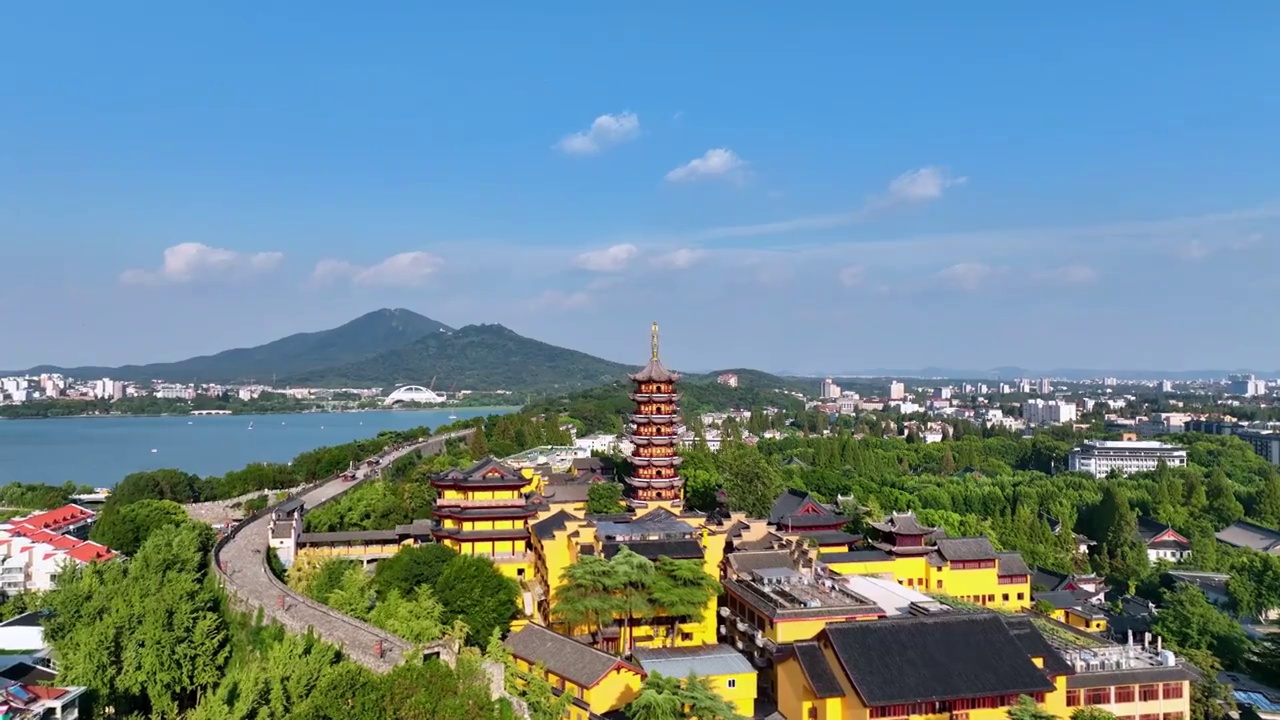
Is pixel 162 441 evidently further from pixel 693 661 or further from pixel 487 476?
pixel 693 661

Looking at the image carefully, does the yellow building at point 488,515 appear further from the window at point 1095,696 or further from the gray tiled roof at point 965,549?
the window at point 1095,696

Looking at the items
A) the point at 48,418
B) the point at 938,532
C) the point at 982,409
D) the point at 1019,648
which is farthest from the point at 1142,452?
the point at 48,418

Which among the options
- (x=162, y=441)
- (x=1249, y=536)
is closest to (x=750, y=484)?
(x=1249, y=536)

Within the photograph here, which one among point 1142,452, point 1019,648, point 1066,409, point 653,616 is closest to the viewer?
point 1019,648

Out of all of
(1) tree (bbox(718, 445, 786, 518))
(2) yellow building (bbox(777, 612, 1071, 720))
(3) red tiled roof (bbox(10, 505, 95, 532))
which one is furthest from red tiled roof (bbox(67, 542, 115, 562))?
(2) yellow building (bbox(777, 612, 1071, 720))

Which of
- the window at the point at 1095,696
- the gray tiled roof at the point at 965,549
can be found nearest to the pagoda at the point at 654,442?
the gray tiled roof at the point at 965,549

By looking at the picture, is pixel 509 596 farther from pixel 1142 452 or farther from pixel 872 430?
pixel 872 430

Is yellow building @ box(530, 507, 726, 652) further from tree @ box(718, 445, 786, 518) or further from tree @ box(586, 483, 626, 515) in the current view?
tree @ box(718, 445, 786, 518)
